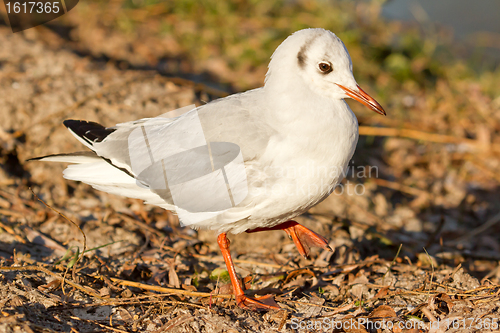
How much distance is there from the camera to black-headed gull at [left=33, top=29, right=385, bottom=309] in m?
2.79

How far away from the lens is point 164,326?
Answer: 8.61 feet

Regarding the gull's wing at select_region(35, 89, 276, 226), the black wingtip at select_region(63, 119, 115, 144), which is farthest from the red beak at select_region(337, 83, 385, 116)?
the black wingtip at select_region(63, 119, 115, 144)

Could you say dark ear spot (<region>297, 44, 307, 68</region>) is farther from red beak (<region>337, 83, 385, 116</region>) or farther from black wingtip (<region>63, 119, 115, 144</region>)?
black wingtip (<region>63, 119, 115, 144</region>)

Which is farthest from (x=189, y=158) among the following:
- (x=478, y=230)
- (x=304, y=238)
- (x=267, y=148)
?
(x=478, y=230)

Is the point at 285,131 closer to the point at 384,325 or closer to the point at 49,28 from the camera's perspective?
the point at 384,325

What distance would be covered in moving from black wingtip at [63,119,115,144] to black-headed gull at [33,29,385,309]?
1.31ft

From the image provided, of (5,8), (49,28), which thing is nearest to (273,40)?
(49,28)

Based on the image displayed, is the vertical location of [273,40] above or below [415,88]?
above

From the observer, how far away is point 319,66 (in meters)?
2.87

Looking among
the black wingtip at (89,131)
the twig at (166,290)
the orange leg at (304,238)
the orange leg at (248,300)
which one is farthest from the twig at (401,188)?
the black wingtip at (89,131)

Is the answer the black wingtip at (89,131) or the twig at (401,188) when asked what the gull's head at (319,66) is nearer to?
the black wingtip at (89,131)

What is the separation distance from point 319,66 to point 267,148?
634mm

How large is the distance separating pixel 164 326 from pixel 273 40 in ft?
18.2

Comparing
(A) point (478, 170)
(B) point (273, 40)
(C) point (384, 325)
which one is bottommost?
(A) point (478, 170)
